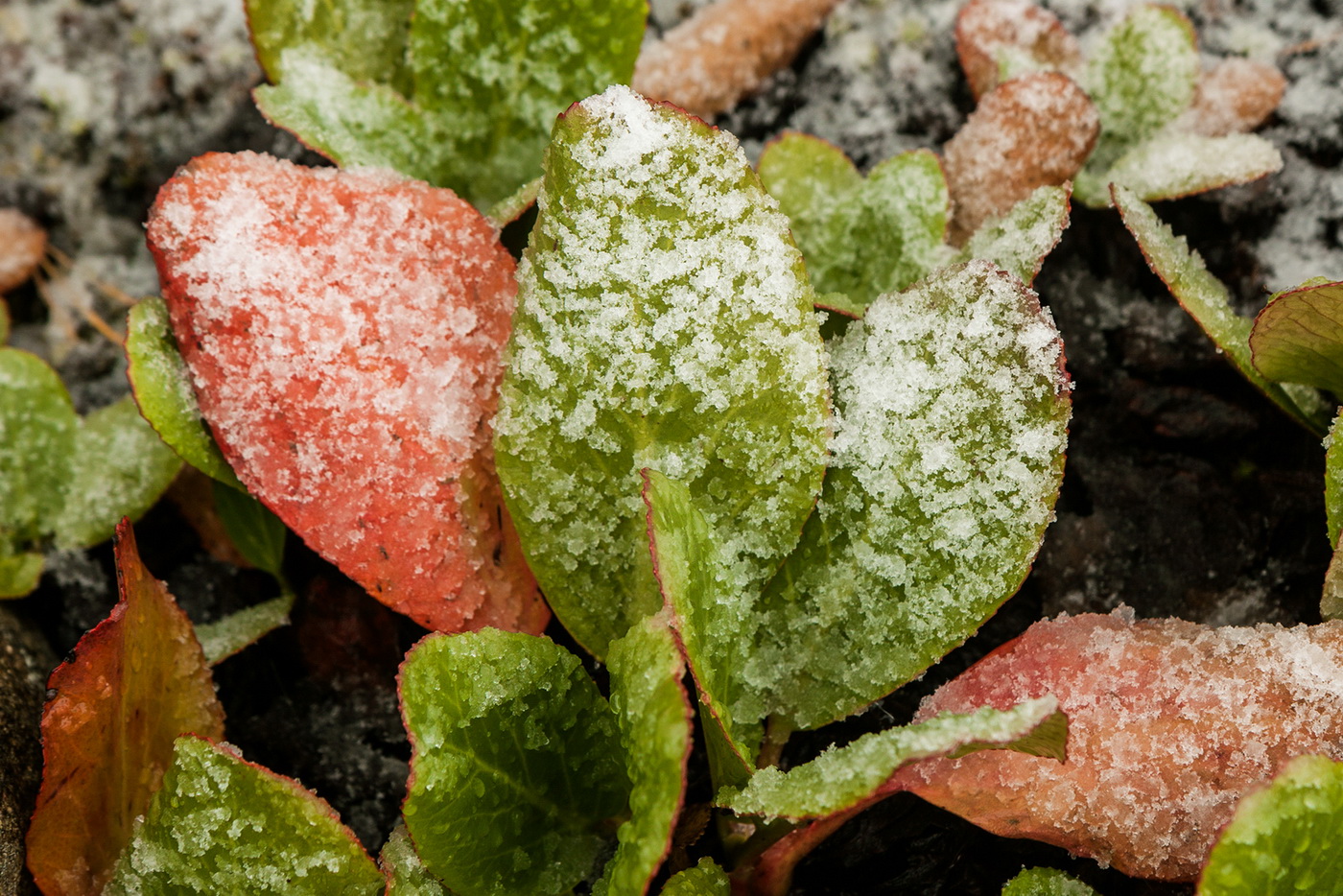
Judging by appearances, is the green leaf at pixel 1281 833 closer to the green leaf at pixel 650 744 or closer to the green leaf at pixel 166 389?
the green leaf at pixel 650 744

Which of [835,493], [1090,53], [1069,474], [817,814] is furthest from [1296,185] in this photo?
[817,814]

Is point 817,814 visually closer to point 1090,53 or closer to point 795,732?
point 795,732

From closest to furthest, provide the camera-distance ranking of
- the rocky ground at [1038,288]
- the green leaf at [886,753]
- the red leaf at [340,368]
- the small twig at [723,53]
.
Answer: the green leaf at [886,753]
the red leaf at [340,368]
the rocky ground at [1038,288]
the small twig at [723,53]

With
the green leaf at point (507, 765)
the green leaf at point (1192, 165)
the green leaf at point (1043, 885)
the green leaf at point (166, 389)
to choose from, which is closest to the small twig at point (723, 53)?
the green leaf at point (1192, 165)

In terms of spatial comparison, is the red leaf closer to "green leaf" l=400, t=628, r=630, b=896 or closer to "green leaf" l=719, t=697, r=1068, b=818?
"green leaf" l=400, t=628, r=630, b=896

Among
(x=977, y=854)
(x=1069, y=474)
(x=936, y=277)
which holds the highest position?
(x=936, y=277)

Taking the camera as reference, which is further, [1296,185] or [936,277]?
[1296,185]

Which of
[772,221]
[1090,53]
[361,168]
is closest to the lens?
[772,221]

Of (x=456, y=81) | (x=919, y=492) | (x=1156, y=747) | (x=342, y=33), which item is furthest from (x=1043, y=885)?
(x=342, y=33)
